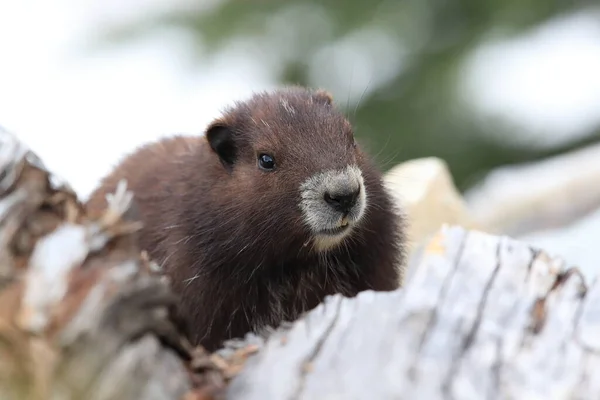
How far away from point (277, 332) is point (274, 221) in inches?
38.1

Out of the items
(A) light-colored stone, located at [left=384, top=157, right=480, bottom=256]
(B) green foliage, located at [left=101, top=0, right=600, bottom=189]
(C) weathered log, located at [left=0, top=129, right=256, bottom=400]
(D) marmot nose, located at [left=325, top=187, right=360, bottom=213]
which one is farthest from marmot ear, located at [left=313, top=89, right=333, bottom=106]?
(B) green foliage, located at [left=101, top=0, right=600, bottom=189]

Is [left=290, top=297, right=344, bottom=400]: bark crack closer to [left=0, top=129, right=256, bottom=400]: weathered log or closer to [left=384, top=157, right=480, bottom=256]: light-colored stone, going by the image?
[left=0, top=129, right=256, bottom=400]: weathered log

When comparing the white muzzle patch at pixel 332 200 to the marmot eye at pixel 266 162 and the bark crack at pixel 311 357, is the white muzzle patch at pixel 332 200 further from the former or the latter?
the bark crack at pixel 311 357

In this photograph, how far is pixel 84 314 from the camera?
54.5 inches

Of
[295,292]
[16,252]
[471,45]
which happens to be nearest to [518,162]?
[471,45]

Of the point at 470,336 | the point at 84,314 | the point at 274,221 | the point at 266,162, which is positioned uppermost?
the point at 84,314

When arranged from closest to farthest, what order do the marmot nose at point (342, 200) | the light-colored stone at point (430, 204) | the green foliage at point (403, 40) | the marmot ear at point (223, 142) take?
the marmot nose at point (342, 200) → the marmot ear at point (223, 142) → the light-colored stone at point (430, 204) → the green foliage at point (403, 40)

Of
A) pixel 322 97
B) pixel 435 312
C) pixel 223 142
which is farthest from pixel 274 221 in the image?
pixel 435 312

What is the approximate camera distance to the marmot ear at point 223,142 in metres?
2.97

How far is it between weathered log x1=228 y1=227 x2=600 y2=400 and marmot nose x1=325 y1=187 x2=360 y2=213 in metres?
0.84

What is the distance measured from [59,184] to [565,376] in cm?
105

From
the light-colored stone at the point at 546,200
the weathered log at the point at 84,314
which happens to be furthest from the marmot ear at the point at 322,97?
the light-colored stone at the point at 546,200

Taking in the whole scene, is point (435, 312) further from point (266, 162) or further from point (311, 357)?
point (266, 162)

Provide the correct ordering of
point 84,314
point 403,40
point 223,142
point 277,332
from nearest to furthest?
1. point 84,314
2. point 277,332
3. point 223,142
4. point 403,40
